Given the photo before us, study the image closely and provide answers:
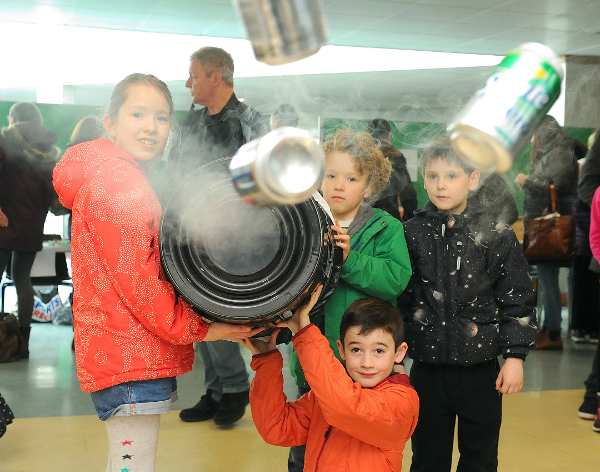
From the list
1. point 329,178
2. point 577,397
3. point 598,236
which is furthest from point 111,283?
point 577,397

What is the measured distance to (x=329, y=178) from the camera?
1.47m

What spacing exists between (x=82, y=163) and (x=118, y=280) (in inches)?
10.3

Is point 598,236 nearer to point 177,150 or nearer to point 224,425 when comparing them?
point 224,425

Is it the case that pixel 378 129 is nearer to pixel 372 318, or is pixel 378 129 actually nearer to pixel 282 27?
pixel 372 318

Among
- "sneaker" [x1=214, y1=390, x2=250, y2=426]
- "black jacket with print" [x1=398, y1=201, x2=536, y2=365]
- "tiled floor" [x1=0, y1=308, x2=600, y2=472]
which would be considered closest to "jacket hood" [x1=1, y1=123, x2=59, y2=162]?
"tiled floor" [x1=0, y1=308, x2=600, y2=472]

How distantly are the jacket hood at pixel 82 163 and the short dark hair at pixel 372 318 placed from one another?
1.82ft

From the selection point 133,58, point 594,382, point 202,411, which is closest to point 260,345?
point 133,58

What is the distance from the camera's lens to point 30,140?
370cm

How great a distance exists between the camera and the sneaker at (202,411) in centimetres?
260

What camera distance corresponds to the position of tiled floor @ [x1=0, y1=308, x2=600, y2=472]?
86.4 inches

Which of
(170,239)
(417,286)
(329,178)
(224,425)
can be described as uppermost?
(329,178)

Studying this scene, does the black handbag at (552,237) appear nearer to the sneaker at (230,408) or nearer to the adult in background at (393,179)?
the adult in background at (393,179)

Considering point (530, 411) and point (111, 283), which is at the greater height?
point (111, 283)

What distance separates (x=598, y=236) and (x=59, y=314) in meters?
4.03
